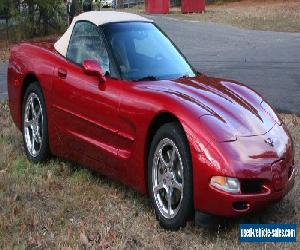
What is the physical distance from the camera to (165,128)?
4.82 metres

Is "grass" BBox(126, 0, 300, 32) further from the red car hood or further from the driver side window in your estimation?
the red car hood

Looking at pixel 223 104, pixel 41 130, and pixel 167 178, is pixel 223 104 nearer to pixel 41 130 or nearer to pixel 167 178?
pixel 167 178

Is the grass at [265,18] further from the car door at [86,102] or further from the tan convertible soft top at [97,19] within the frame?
the car door at [86,102]

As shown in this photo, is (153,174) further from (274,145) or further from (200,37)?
→ (200,37)

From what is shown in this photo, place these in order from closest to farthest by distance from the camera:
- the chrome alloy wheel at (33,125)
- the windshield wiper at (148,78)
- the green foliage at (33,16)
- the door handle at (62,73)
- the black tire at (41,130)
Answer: the windshield wiper at (148,78)
the door handle at (62,73)
the black tire at (41,130)
the chrome alloy wheel at (33,125)
the green foliage at (33,16)

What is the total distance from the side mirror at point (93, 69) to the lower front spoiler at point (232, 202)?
5.22 feet

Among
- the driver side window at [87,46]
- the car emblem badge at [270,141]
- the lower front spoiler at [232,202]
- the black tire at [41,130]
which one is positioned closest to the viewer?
the lower front spoiler at [232,202]

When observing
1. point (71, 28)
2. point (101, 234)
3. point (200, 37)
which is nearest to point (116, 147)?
point (101, 234)

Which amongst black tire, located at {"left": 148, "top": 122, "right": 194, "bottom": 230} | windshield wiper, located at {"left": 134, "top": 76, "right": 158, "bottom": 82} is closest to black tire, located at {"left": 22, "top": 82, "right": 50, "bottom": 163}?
windshield wiper, located at {"left": 134, "top": 76, "right": 158, "bottom": 82}

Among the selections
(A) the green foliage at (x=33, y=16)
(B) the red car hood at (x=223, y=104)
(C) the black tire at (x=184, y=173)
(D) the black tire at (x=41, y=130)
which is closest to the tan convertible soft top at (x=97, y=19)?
(D) the black tire at (x=41, y=130)

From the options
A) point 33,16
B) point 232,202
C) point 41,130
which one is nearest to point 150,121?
point 232,202

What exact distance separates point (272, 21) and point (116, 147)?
79.7ft

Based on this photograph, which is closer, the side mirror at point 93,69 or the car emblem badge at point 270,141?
the car emblem badge at point 270,141

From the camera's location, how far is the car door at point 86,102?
5340 millimetres
